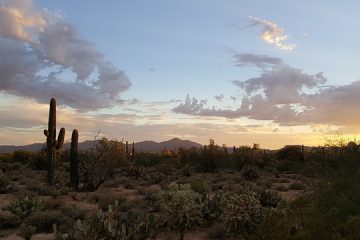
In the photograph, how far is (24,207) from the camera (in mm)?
14562

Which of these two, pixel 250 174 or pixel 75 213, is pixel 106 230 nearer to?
pixel 75 213

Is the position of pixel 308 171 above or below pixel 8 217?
above

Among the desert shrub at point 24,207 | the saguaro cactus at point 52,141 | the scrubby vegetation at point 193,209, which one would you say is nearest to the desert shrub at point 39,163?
the scrubby vegetation at point 193,209

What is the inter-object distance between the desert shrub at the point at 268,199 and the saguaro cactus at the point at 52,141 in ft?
38.0

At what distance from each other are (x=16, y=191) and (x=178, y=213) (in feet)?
37.6

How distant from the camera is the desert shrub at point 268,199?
14.2 meters

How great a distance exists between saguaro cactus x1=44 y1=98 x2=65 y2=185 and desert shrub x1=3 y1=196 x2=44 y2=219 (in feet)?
24.9

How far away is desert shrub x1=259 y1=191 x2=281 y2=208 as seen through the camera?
14.2 metres

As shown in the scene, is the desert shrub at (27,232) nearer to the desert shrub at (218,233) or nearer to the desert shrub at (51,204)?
the desert shrub at (51,204)

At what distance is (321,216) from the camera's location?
360 inches

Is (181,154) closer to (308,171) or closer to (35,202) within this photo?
(308,171)

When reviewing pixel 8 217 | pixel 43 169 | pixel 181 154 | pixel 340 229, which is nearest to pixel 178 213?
pixel 340 229

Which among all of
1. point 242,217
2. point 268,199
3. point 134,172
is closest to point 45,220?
point 242,217

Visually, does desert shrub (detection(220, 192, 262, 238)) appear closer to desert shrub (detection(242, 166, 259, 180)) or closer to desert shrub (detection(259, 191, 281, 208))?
desert shrub (detection(259, 191, 281, 208))
